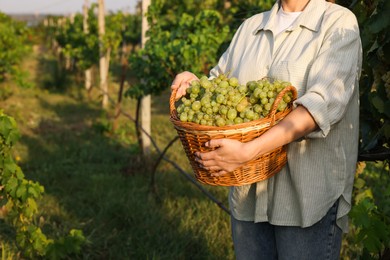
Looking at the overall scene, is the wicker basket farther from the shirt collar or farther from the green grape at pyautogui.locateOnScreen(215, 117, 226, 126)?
the shirt collar

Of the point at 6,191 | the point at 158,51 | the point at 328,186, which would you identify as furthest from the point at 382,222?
the point at 158,51

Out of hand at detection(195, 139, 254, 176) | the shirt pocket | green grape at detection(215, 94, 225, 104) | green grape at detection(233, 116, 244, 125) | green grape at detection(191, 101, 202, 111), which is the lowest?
hand at detection(195, 139, 254, 176)

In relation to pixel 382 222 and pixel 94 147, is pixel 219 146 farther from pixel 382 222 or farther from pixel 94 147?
pixel 94 147

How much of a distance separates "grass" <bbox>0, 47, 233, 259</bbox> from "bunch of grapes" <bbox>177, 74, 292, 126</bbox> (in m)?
2.01

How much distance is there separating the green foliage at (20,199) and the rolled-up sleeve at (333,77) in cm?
229

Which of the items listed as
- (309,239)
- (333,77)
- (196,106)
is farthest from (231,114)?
(309,239)

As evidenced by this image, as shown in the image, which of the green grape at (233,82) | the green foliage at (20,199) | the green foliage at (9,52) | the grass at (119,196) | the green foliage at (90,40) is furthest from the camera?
the green foliage at (90,40)

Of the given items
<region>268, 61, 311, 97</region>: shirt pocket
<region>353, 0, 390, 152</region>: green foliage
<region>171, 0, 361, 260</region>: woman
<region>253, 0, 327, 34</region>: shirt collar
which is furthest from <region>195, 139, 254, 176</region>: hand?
<region>353, 0, 390, 152</region>: green foliage

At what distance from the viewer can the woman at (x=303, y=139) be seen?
5.09ft

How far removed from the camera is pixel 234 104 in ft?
5.28

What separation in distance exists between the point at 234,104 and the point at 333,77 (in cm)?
33

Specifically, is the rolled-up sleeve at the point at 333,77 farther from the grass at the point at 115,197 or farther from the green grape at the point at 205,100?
the grass at the point at 115,197

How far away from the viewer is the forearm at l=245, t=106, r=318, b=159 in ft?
5.03

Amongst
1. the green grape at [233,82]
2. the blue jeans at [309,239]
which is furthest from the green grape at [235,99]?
the blue jeans at [309,239]
